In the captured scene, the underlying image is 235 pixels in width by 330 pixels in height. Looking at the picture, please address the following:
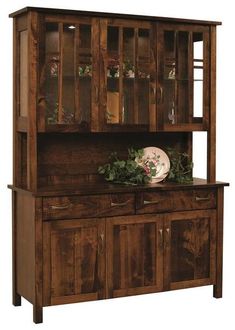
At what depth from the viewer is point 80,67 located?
5.84 m

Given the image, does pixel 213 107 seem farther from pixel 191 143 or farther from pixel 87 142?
pixel 87 142

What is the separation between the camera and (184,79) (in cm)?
626

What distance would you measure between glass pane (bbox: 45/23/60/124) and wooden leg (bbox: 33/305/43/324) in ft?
4.51

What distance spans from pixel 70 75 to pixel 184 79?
1.02 meters

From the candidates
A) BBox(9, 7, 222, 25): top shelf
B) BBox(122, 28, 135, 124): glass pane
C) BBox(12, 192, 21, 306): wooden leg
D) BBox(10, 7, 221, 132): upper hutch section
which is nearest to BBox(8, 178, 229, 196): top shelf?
BBox(12, 192, 21, 306): wooden leg

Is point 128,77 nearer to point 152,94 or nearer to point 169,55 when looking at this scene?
point 152,94

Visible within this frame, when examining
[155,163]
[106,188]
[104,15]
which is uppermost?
[104,15]

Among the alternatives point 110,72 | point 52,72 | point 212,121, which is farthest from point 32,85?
point 212,121

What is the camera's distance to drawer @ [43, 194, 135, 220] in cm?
555

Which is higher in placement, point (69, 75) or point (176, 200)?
point (69, 75)

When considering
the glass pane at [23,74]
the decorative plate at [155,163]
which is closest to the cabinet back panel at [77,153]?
the decorative plate at [155,163]

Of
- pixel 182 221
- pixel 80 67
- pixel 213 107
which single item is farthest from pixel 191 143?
pixel 80 67

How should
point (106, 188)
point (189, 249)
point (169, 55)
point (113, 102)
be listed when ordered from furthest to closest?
point (169, 55)
point (189, 249)
point (113, 102)
point (106, 188)

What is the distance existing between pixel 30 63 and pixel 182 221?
1741mm
